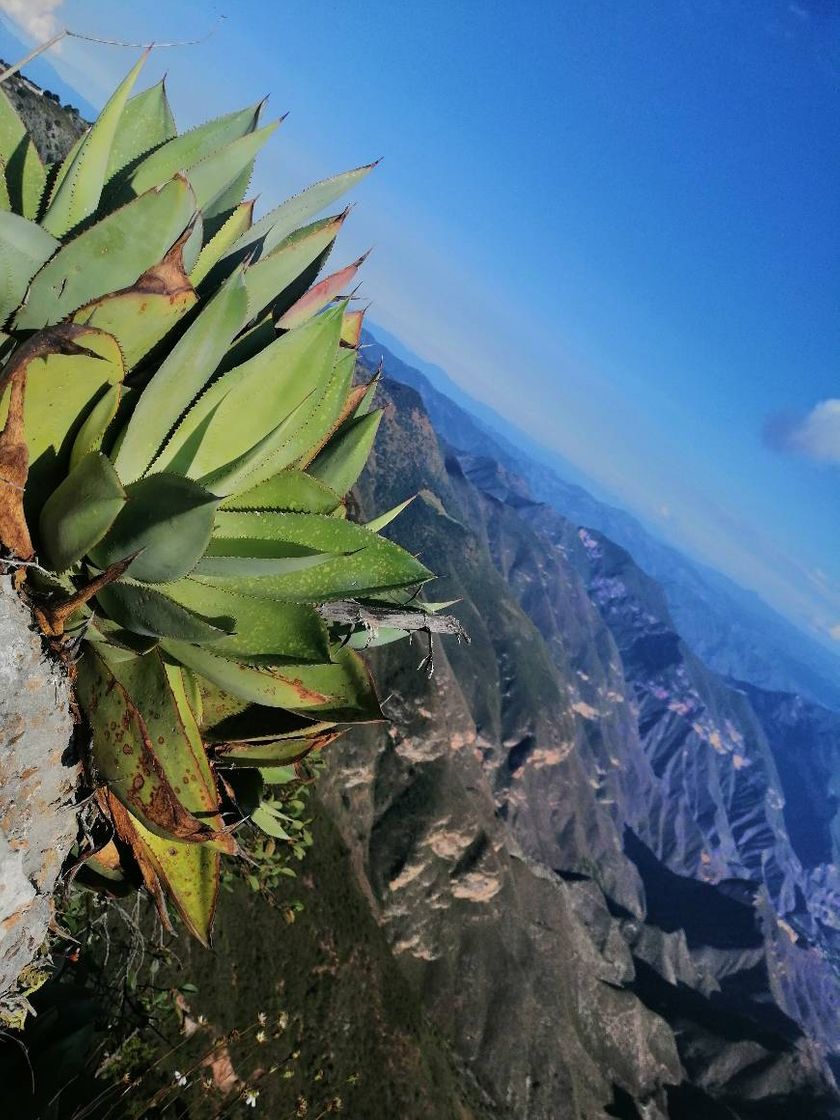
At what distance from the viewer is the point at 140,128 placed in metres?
2.40

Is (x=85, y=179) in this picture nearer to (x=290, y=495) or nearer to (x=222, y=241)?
(x=222, y=241)

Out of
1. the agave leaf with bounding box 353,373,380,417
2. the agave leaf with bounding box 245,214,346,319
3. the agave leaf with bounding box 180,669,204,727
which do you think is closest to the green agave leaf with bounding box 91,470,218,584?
the agave leaf with bounding box 180,669,204,727

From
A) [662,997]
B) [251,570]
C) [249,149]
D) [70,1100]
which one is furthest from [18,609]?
[662,997]

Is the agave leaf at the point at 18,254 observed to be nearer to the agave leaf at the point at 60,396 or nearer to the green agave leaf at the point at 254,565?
the agave leaf at the point at 60,396

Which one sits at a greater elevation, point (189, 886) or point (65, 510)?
point (65, 510)

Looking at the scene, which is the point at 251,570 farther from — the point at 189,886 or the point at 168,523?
the point at 189,886

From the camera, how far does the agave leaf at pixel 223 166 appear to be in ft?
7.44

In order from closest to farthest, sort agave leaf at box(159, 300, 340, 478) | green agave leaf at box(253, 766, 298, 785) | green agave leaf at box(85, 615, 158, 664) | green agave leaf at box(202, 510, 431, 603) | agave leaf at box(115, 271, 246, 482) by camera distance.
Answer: agave leaf at box(115, 271, 246, 482) → green agave leaf at box(85, 615, 158, 664) → agave leaf at box(159, 300, 340, 478) → green agave leaf at box(202, 510, 431, 603) → green agave leaf at box(253, 766, 298, 785)

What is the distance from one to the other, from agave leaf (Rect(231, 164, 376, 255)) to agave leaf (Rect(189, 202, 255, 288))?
2.1 inches

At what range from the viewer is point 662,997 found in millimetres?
147750

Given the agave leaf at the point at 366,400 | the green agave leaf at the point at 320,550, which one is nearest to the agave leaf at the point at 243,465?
the green agave leaf at the point at 320,550

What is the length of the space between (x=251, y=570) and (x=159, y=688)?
0.44m

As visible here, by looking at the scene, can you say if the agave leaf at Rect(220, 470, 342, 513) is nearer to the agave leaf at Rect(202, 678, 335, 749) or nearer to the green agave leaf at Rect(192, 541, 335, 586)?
the green agave leaf at Rect(192, 541, 335, 586)

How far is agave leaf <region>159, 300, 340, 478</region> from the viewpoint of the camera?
2016 millimetres
